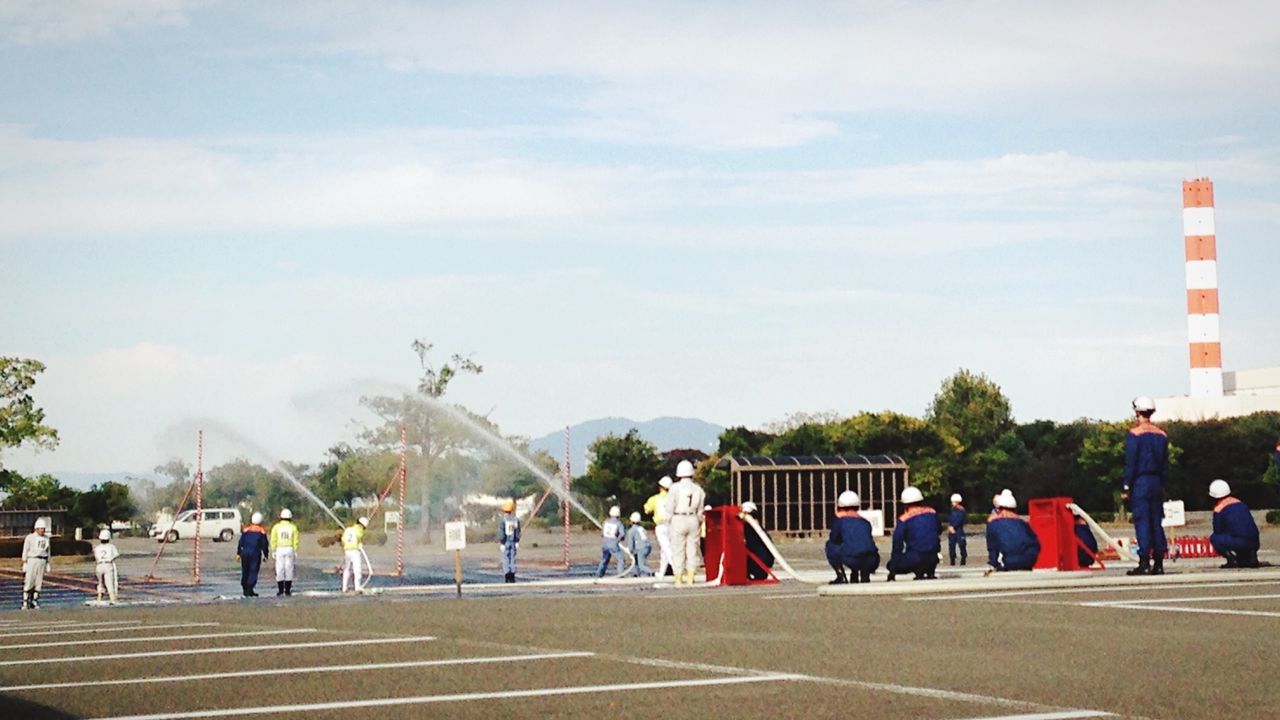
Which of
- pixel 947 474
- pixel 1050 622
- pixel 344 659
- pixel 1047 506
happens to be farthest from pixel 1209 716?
pixel 947 474

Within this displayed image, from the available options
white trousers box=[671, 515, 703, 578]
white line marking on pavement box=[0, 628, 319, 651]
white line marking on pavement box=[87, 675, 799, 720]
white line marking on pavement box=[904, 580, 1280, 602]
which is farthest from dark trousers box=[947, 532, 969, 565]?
white line marking on pavement box=[87, 675, 799, 720]

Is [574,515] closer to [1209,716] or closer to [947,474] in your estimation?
[947,474]

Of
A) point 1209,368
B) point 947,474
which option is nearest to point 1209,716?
point 947,474

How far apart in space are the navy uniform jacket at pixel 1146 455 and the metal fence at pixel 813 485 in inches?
1372

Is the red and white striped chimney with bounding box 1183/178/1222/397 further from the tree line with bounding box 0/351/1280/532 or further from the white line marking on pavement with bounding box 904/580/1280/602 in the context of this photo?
the white line marking on pavement with bounding box 904/580/1280/602

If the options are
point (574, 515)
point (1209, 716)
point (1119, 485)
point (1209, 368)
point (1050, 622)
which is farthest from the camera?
point (1209, 368)

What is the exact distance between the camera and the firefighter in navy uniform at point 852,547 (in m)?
21.0

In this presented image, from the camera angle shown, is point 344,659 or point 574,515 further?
point 574,515

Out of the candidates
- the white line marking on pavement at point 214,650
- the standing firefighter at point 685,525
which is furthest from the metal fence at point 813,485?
the white line marking on pavement at point 214,650

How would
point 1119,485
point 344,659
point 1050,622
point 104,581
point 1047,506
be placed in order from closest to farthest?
point 344,659
point 1050,622
point 1047,506
point 104,581
point 1119,485

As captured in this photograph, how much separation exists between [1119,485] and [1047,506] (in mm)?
60778

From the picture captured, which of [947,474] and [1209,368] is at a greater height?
[1209,368]

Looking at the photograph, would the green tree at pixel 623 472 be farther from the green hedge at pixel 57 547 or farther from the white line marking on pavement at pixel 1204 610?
the white line marking on pavement at pixel 1204 610

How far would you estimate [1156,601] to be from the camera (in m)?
15.7
